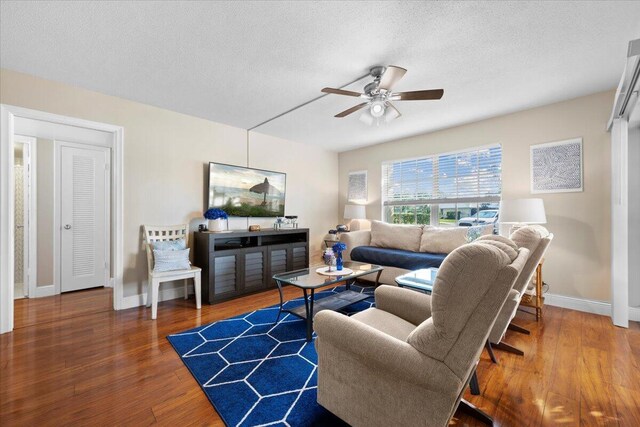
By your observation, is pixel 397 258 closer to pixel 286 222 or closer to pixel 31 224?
pixel 286 222

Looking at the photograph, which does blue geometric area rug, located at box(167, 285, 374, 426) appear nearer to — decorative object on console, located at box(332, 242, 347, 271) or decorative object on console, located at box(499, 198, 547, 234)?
decorative object on console, located at box(332, 242, 347, 271)

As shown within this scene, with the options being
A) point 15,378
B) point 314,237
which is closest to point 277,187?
point 314,237

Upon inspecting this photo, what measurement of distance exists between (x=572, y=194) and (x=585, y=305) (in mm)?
1283

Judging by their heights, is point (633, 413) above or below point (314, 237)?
below

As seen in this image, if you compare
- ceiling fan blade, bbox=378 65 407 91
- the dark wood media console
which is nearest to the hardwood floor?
the dark wood media console

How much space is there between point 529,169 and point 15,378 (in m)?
5.37

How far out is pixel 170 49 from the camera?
2.29m

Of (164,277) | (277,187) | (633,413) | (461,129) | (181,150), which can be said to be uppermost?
(461,129)

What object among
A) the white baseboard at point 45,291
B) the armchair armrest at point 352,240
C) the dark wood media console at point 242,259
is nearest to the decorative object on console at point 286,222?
the dark wood media console at point 242,259

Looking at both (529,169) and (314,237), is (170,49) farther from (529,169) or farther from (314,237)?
(529,169)

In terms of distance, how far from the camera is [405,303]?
1.86m

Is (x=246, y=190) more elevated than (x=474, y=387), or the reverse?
(x=246, y=190)

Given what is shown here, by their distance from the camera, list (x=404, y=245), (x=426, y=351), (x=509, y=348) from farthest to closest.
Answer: (x=404, y=245) < (x=509, y=348) < (x=426, y=351)

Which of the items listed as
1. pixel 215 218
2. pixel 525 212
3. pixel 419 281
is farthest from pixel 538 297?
pixel 215 218
